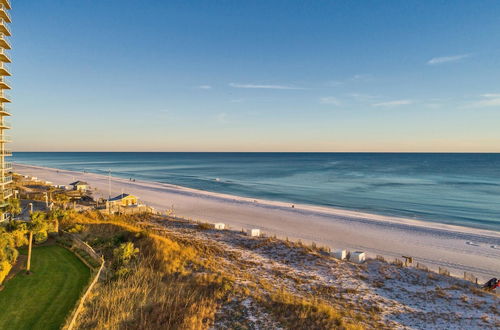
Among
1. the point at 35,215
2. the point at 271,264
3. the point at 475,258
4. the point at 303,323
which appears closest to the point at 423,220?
the point at 475,258

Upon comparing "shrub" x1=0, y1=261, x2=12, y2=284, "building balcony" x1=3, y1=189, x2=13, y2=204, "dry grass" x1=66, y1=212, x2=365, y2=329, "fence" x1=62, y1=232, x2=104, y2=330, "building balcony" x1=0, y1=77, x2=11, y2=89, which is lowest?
"dry grass" x1=66, y1=212, x2=365, y2=329

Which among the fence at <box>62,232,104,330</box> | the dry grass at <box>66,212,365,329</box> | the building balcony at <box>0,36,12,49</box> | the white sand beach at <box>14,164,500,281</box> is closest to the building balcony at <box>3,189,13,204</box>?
the fence at <box>62,232,104,330</box>

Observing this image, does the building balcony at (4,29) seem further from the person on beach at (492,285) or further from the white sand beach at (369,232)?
the person on beach at (492,285)

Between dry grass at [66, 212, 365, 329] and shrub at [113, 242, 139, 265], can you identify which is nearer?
dry grass at [66, 212, 365, 329]

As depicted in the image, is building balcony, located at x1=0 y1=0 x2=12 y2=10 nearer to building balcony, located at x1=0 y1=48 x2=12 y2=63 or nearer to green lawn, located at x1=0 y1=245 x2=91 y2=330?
building balcony, located at x1=0 y1=48 x2=12 y2=63

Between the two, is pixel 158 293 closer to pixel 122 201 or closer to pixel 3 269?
pixel 3 269

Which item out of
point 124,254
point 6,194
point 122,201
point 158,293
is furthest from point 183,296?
point 122,201

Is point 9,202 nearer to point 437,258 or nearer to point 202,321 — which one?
point 202,321

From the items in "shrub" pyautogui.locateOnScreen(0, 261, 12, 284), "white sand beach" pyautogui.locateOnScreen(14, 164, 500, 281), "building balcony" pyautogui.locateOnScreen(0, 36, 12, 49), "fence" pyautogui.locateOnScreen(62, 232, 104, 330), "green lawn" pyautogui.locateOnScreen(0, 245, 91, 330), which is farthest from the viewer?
"building balcony" pyautogui.locateOnScreen(0, 36, 12, 49)

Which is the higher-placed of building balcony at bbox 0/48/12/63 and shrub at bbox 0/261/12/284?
building balcony at bbox 0/48/12/63
